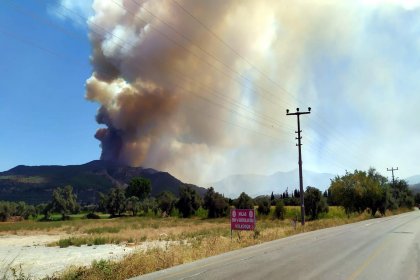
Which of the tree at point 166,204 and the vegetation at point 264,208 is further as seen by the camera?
the tree at point 166,204

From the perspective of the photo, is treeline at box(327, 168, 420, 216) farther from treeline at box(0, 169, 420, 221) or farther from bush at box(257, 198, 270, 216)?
bush at box(257, 198, 270, 216)

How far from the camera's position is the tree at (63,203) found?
125 m

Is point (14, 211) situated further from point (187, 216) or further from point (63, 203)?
point (187, 216)

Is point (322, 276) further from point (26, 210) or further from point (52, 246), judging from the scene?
point (26, 210)

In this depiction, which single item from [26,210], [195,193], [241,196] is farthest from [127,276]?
[26,210]

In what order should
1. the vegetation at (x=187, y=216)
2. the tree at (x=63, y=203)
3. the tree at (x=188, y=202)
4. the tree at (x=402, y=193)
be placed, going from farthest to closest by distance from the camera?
the tree at (x=63, y=203) → the tree at (x=188, y=202) → the tree at (x=402, y=193) → the vegetation at (x=187, y=216)

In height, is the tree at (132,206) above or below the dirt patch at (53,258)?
above

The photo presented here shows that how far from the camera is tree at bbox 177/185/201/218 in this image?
120m

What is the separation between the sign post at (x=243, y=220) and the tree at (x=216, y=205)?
85304 mm

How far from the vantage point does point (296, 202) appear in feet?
489

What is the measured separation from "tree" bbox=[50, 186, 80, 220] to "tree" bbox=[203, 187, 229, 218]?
4099 centimetres

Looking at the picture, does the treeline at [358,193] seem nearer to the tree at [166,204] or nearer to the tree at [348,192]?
the tree at [348,192]

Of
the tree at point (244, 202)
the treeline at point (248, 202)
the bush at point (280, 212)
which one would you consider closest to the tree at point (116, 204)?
the treeline at point (248, 202)

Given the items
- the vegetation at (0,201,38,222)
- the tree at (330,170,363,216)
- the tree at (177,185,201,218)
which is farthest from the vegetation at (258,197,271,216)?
the vegetation at (0,201,38,222)
